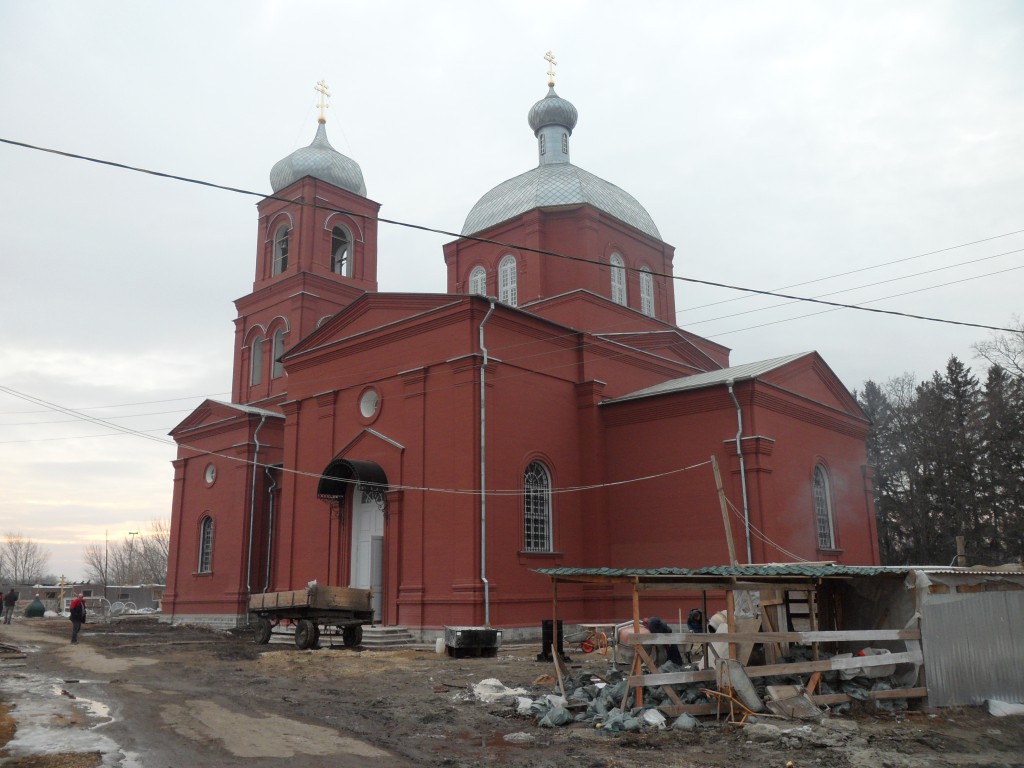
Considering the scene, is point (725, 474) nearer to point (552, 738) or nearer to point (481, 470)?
point (481, 470)

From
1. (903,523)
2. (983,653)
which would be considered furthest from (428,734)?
(903,523)

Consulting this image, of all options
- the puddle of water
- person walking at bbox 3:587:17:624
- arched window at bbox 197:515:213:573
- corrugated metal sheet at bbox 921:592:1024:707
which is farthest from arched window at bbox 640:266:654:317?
person walking at bbox 3:587:17:624

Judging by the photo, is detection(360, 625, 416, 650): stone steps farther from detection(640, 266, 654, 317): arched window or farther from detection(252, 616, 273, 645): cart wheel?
detection(640, 266, 654, 317): arched window

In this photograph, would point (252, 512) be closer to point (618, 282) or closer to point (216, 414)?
point (216, 414)

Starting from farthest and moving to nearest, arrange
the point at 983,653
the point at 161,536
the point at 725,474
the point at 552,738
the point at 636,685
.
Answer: the point at 161,536 → the point at 725,474 → the point at 983,653 → the point at 636,685 → the point at 552,738

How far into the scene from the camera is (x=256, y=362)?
2994cm

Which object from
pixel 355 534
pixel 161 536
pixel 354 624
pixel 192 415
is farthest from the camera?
pixel 161 536

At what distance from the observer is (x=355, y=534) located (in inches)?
824

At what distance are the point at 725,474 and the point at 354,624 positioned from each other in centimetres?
892

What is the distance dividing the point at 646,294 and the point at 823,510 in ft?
27.6

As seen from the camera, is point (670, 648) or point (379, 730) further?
point (670, 648)

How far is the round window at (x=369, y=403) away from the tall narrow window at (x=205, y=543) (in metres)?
9.74

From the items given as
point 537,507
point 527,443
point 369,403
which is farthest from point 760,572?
point 369,403

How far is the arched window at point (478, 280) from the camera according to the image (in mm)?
25703
